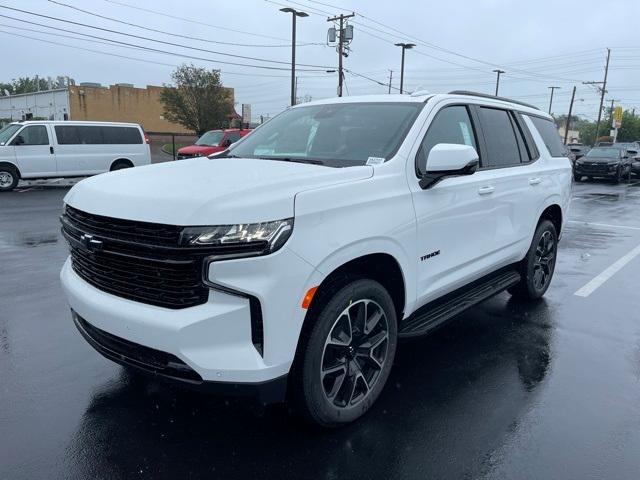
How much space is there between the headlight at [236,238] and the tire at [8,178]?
1582 cm

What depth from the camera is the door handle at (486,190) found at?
404 centimetres

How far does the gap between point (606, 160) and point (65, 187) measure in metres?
22.1

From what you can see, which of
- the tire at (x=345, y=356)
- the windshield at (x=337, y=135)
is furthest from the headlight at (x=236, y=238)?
the windshield at (x=337, y=135)

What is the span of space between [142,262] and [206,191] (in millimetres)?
474

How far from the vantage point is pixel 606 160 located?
2338 cm

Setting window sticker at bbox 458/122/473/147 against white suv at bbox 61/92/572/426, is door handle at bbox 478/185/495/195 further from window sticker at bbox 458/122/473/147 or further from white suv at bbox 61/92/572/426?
window sticker at bbox 458/122/473/147

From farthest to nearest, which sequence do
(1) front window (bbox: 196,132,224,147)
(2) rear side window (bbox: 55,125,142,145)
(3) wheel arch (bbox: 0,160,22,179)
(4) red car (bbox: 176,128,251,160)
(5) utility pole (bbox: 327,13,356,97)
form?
(5) utility pole (bbox: 327,13,356,97)
(1) front window (bbox: 196,132,224,147)
(4) red car (bbox: 176,128,251,160)
(2) rear side window (bbox: 55,125,142,145)
(3) wheel arch (bbox: 0,160,22,179)

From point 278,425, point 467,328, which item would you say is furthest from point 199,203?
point 467,328

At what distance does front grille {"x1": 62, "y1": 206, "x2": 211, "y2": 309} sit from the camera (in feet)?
8.16

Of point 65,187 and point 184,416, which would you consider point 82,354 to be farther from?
point 65,187

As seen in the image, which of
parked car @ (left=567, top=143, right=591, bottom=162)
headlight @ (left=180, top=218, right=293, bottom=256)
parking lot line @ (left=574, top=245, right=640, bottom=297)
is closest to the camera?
headlight @ (left=180, top=218, right=293, bottom=256)

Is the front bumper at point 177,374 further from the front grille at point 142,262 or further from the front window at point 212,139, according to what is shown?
the front window at point 212,139

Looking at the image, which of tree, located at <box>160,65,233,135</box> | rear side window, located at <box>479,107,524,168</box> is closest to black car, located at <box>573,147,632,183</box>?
rear side window, located at <box>479,107,524,168</box>

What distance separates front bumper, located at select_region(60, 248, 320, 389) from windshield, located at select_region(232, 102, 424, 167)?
1137 millimetres
